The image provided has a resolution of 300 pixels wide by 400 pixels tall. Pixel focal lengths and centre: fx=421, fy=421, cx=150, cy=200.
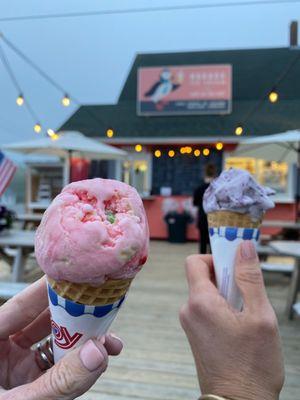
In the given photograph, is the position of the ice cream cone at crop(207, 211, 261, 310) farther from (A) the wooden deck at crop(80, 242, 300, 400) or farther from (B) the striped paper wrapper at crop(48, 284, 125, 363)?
(A) the wooden deck at crop(80, 242, 300, 400)

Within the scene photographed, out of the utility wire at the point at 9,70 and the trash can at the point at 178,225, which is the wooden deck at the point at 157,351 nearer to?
the trash can at the point at 178,225

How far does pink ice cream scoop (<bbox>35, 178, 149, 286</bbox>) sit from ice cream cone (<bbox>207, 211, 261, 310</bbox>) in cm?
33

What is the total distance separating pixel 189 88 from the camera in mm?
12602

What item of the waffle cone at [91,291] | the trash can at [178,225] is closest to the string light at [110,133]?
the trash can at [178,225]

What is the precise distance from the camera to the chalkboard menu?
1249cm

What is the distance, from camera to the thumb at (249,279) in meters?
0.97

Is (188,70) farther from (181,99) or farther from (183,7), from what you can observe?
(183,7)

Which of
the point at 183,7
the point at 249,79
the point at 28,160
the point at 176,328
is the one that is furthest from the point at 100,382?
the point at 249,79

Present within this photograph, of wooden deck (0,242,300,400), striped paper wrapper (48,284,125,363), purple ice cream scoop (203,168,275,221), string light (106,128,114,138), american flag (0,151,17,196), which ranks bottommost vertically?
wooden deck (0,242,300,400)

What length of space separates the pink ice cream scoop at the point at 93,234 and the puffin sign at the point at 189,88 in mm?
12185

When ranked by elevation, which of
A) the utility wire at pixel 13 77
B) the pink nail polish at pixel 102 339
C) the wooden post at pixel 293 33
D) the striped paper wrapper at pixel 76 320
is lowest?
the pink nail polish at pixel 102 339

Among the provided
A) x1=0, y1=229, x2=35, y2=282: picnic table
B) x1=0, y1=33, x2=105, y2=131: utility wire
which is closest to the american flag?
x1=0, y1=229, x2=35, y2=282: picnic table

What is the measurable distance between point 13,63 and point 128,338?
23.1 feet

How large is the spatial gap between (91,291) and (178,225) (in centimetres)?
1042
